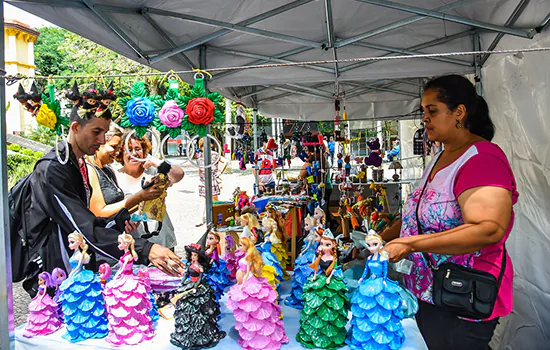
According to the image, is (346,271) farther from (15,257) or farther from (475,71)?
(475,71)

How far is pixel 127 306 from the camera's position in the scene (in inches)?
64.7

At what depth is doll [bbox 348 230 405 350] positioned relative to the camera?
1443mm

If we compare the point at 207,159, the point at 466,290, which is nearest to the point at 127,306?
the point at 466,290

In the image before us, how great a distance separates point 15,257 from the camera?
1.84 meters

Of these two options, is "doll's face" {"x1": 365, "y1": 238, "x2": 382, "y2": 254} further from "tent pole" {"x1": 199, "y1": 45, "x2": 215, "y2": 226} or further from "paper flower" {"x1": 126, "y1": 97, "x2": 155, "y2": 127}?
"tent pole" {"x1": 199, "y1": 45, "x2": 215, "y2": 226}

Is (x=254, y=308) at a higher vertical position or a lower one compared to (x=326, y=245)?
lower

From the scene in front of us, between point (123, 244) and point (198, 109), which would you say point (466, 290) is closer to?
point (198, 109)

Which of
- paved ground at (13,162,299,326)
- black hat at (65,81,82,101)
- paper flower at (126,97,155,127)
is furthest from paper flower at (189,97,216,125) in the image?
paved ground at (13,162,299,326)

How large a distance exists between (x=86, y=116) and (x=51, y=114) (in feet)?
0.45

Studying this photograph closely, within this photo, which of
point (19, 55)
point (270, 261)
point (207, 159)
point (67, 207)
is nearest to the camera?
point (67, 207)

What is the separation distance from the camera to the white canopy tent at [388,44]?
7.56 ft

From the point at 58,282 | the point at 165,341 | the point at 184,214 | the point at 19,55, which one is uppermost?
the point at 19,55

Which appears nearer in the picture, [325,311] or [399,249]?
[399,249]

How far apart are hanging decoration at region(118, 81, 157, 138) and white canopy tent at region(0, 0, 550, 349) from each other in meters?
0.75
